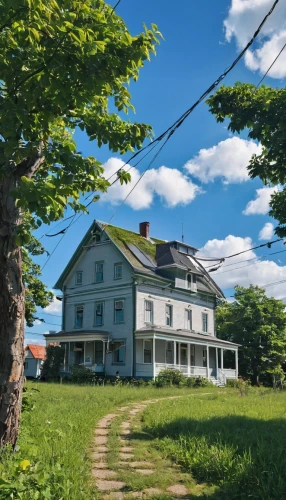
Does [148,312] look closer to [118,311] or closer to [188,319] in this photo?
[118,311]

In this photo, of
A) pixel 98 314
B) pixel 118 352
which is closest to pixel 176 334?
pixel 118 352

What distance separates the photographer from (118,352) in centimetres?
2973

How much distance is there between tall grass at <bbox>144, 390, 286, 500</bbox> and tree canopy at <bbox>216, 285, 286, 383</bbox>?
27906mm

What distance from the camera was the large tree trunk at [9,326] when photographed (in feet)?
18.9

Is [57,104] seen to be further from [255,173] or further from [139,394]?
[139,394]

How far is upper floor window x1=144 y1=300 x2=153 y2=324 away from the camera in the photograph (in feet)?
98.5

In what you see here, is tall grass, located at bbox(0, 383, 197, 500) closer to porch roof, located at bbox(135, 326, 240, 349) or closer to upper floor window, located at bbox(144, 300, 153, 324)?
porch roof, located at bbox(135, 326, 240, 349)

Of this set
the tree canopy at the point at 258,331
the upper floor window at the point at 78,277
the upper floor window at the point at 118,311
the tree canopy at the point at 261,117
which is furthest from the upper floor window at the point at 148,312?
the tree canopy at the point at 261,117

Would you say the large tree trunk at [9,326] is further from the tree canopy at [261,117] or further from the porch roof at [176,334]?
the porch roof at [176,334]

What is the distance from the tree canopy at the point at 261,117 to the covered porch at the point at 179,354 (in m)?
21.7

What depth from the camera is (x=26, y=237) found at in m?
5.21

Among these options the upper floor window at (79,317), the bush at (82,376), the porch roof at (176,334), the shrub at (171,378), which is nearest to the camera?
the shrub at (171,378)

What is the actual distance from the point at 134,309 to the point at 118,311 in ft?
5.29

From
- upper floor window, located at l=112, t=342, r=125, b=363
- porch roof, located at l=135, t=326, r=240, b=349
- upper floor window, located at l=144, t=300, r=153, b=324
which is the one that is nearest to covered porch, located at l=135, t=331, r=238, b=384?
porch roof, located at l=135, t=326, r=240, b=349
